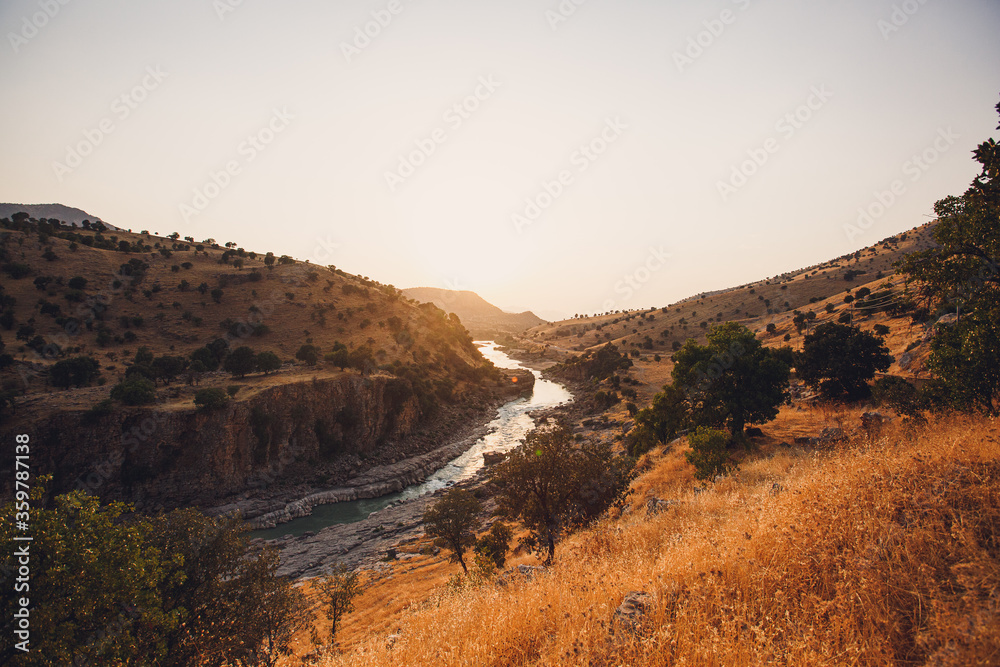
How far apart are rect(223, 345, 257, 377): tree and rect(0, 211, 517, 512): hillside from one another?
1609 mm

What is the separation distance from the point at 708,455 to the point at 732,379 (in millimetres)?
7723

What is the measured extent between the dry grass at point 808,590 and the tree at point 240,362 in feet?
156

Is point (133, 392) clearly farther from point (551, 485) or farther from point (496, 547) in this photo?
point (551, 485)

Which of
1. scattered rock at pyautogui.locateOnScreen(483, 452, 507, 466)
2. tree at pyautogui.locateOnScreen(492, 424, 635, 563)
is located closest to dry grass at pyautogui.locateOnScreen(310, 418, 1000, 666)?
tree at pyautogui.locateOnScreen(492, 424, 635, 563)

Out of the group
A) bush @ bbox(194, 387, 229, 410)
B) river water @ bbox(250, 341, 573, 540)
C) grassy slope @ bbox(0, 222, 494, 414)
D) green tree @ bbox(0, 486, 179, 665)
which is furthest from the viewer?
grassy slope @ bbox(0, 222, 494, 414)

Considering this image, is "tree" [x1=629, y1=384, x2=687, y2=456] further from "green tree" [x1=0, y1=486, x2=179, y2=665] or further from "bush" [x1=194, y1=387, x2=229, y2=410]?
"bush" [x1=194, y1=387, x2=229, y2=410]

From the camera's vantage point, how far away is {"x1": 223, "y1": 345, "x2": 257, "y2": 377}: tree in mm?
45062

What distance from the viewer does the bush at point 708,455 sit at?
1516 cm

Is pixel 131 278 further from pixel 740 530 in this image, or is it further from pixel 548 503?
pixel 740 530

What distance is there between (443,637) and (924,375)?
3263cm

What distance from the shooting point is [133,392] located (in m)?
34.2

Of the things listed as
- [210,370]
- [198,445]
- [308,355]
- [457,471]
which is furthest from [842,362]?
[210,370]

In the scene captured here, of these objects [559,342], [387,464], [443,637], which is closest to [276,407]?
[387,464]

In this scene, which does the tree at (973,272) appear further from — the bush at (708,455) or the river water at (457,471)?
the river water at (457,471)
